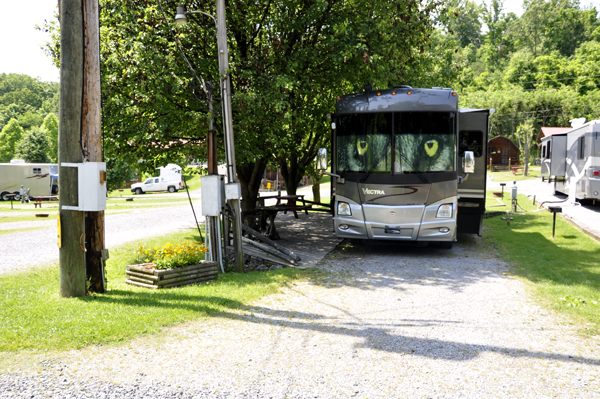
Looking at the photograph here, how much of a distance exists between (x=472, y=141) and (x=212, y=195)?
6513mm

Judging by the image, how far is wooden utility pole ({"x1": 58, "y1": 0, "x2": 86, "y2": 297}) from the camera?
6.02 meters

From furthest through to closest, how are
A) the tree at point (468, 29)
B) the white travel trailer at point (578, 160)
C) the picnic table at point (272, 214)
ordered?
the tree at point (468, 29) → the white travel trailer at point (578, 160) → the picnic table at point (272, 214)

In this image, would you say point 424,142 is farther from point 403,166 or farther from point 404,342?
point 404,342

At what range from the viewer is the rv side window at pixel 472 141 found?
11.3 metres

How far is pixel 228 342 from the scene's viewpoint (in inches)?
199

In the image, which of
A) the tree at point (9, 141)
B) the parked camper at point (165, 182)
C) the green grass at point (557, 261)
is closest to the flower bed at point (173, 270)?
the green grass at point (557, 261)

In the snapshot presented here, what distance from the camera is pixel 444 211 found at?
379 inches

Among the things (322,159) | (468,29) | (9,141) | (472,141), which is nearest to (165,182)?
(9,141)

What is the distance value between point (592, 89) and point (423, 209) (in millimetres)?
68495

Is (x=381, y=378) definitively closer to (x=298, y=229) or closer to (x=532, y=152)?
(x=298, y=229)

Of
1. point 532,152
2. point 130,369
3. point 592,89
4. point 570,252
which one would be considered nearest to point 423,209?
point 570,252

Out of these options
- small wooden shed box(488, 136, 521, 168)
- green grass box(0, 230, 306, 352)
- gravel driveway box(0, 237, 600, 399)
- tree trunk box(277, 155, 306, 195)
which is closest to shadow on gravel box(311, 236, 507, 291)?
gravel driveway box(0, 237, 600, 399)

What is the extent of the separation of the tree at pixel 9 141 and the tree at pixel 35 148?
328 inches

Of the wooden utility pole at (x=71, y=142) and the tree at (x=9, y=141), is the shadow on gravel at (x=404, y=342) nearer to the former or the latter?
the wooden utility pole at (x=71, y=142)
